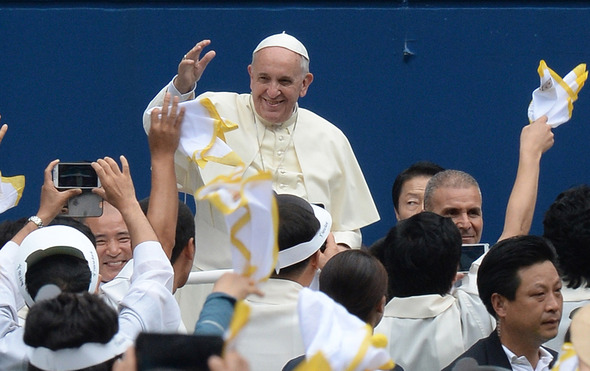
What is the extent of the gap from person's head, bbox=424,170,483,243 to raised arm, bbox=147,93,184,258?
5.56ft

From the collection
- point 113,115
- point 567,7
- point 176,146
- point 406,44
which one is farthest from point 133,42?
point 176,146

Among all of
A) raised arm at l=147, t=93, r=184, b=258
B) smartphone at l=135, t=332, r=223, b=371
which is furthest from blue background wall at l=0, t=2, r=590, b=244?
smartphone at l=135, t=332, r=223, b=371

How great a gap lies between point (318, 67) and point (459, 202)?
185 cm

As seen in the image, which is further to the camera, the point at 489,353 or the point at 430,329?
the point at 430,329

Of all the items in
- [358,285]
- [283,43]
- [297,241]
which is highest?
[283,43]

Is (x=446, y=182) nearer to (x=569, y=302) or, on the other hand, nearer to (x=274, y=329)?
(x=569, y=302)

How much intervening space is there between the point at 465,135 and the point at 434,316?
117 inches

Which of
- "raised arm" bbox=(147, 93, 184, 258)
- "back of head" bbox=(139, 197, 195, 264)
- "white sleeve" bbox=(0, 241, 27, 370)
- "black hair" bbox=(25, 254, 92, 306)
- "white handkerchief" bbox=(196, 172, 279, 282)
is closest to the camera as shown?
"white handkerchief" bbox=(196, 172, 279, 282)

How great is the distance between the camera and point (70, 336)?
8.34 feet

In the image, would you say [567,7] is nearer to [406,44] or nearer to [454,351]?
[406,44]

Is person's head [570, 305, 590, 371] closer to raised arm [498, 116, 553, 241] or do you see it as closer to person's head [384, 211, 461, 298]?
person's head [384, 211, 461, 298]

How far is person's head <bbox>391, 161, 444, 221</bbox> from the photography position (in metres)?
5.35

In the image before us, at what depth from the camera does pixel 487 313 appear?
3668 millimetres

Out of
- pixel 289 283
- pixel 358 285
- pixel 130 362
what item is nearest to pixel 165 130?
pixel 289 283
